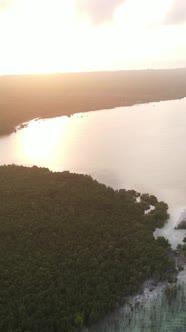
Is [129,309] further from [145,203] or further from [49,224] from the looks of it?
[145,203]

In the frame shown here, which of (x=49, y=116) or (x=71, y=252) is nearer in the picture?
(x=71, y=252)

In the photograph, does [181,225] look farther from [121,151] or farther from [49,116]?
[49,116]

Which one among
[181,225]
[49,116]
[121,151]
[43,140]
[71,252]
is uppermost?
[49,116]

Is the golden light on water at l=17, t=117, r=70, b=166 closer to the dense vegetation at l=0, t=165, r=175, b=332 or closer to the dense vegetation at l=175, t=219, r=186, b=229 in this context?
the dense vegetation at l=0, t=165, r=175, b=332

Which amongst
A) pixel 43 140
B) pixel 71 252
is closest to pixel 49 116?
pixel 43 140

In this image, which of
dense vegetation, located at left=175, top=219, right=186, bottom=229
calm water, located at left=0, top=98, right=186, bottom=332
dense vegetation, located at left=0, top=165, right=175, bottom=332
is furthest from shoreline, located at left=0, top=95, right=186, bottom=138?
dense vegetation, located at left=175, top=219, right=186, bottom=229

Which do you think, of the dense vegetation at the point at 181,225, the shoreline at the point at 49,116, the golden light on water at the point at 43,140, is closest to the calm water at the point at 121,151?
the golden light on water at the point at 43,140

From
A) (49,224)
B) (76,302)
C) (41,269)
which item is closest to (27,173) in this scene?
(49,224)
